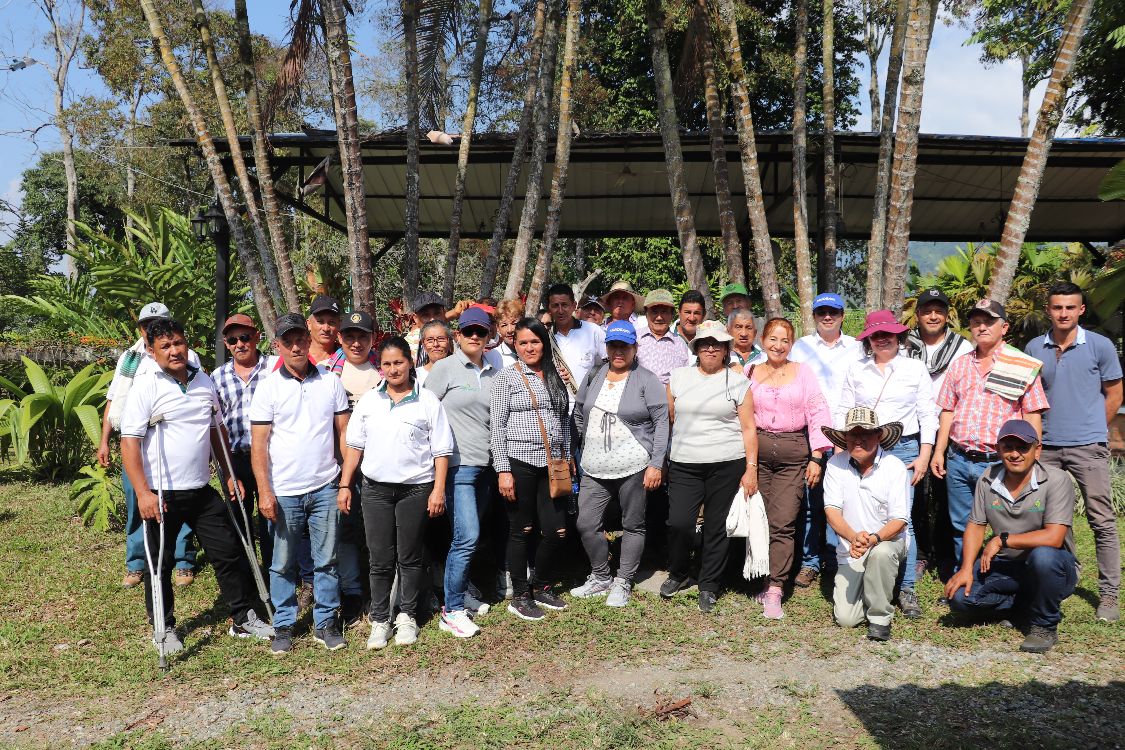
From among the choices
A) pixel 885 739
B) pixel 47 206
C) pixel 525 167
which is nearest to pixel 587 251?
pixel 525 167

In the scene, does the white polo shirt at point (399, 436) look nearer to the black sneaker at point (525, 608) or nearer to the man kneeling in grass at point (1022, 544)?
the black sneaker at point (525, 608)

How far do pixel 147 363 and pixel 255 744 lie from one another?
216cm

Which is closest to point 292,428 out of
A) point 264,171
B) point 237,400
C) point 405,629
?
point 237,400

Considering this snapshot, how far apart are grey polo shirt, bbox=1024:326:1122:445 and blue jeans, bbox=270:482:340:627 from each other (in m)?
4.49

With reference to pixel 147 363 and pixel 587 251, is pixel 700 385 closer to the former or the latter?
pixel 147 363

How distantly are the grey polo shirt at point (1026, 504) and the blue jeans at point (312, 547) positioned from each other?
3.82 meters

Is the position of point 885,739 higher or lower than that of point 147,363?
lower

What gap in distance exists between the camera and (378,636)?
4.80 m

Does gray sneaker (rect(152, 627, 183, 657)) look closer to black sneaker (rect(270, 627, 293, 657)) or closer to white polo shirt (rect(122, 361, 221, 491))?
black sneaker (rect(270, 627, 293, 657))

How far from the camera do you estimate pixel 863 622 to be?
4984 millimetres

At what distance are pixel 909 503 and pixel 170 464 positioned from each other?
431cm

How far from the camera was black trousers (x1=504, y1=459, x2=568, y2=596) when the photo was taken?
509cm

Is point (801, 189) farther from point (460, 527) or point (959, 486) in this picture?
point (460, 527)

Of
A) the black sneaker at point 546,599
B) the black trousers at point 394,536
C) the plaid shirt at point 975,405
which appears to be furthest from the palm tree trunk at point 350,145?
the plaid shirt at point 975,405
